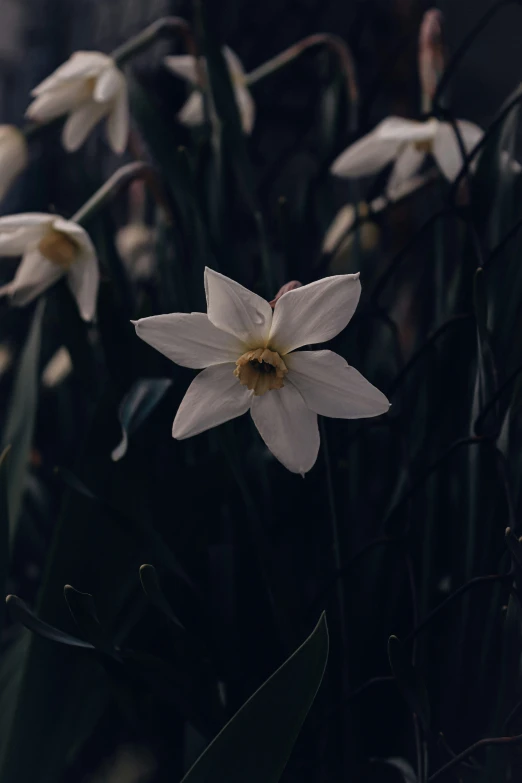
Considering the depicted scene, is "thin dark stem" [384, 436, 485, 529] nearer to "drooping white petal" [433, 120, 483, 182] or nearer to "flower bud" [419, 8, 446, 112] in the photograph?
"drooping white petal" [433, 120, 483, 182]

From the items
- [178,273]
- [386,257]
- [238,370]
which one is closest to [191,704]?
[238,370]

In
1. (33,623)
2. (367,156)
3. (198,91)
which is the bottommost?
(33,623)

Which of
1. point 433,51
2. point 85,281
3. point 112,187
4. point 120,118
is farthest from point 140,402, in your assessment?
point 433,51

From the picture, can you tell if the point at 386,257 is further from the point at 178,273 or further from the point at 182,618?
the point at 182,618

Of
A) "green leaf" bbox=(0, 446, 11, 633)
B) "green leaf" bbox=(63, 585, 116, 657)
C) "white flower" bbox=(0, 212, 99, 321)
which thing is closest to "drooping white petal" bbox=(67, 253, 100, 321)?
"white flower" bbox=(0, 212, 99, 321)

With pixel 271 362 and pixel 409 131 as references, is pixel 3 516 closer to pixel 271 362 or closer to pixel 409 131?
pixel 271 362

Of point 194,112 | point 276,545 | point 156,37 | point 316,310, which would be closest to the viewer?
point 316,310

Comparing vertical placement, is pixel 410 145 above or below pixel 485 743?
above
